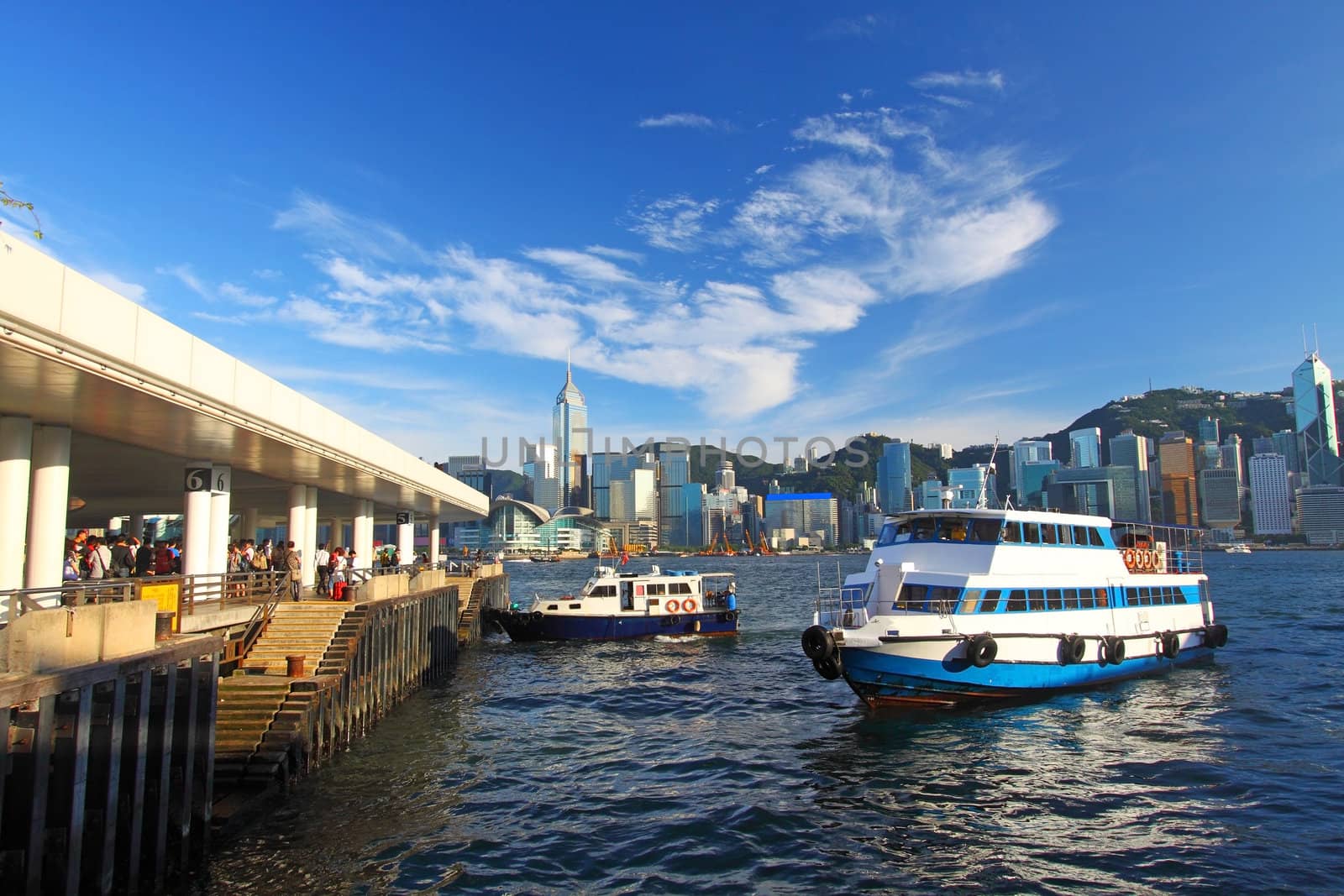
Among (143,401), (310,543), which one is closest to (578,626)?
(310,543)

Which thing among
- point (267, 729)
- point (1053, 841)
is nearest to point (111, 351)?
point (267, 729)

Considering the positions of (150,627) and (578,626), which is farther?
(578,626)

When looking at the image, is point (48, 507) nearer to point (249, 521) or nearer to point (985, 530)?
point (985, 530)

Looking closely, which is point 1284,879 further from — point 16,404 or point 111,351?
point 16,404

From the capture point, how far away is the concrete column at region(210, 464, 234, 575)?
23.3 m

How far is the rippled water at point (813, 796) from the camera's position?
12867 millimetres

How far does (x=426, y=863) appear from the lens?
43.1 feet

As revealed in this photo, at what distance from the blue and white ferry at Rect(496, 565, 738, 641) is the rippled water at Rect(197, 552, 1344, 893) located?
11.8 meters

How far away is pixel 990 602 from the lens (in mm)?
23719

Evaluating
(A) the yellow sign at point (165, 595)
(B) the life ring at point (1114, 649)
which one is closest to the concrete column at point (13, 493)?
(A) the yellow sign at point (165, 595)

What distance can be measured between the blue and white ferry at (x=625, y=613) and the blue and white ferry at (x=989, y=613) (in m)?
15.9

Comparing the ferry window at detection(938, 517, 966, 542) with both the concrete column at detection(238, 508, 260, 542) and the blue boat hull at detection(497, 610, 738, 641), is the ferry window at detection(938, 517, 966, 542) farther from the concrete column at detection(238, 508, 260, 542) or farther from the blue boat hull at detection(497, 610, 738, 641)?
the concrete column at detection(238, 508, 260, 542)

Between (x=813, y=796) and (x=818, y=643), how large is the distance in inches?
248

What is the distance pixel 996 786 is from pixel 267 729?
612 inches
